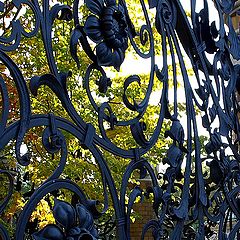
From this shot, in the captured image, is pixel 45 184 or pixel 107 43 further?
pixel 107 43

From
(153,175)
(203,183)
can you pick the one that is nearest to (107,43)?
(153,175)

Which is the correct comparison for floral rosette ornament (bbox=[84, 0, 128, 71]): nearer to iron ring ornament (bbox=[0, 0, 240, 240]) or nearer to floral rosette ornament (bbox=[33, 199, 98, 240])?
iron ring ornament (bbox=[0, 0, 240, 240])

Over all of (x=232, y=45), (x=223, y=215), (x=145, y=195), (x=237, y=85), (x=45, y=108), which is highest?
(x=45, y=108)

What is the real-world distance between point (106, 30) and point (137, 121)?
8.1 inches

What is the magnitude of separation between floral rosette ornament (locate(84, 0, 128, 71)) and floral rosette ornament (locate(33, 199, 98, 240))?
0.32 meters

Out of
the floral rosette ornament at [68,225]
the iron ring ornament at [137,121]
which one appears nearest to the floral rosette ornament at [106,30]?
the iron ring ornament at [137,121]

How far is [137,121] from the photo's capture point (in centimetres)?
108

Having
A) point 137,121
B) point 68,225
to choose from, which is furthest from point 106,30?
point 68,225

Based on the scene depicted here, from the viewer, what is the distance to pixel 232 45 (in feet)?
5.00

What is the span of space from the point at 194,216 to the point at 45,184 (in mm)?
500

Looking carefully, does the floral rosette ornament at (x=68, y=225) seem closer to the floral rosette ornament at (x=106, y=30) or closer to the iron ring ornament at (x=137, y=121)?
the iron ring ornament at (x=137, y=121)

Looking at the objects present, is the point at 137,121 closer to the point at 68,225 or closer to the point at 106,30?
the point at 106,30

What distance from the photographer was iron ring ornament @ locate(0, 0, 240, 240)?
839 millimetres

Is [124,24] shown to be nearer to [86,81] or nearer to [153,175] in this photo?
[86,81]
